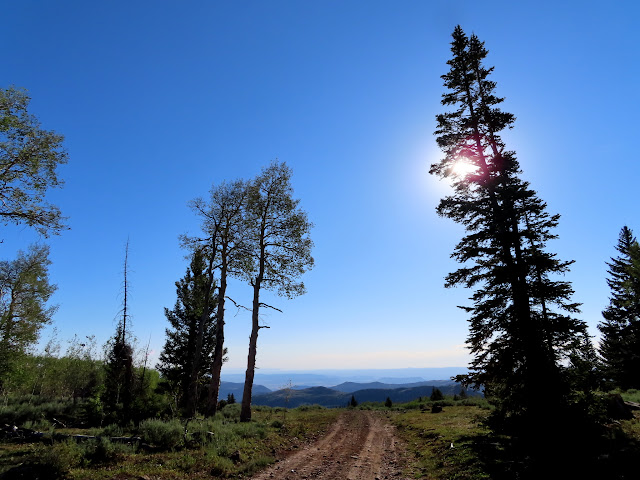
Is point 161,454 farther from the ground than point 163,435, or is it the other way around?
point 163,435

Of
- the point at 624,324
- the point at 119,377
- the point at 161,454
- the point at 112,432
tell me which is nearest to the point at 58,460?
the point at 161,454

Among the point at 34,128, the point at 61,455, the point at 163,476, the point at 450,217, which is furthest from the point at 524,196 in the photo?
the point at 34,128

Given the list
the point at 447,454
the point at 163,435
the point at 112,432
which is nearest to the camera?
the point at 447,454

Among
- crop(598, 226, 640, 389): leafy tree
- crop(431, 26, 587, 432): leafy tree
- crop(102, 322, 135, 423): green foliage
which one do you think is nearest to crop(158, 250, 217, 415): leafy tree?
crop(102, 322, 135, 423): green foliage

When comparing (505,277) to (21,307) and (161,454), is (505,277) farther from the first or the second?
(21,307)

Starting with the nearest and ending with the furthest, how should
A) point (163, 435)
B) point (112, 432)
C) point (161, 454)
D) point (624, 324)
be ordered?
point (161, 454), point (163, 435), point (112, 432), point (624, 324)

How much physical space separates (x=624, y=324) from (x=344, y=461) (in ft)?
138

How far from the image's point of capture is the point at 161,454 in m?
11.1

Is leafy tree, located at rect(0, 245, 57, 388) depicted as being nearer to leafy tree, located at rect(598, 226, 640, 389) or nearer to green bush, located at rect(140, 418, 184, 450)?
green bush, located at rect(140, 418, 184, 450)

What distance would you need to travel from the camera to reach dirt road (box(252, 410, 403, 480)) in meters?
10.4

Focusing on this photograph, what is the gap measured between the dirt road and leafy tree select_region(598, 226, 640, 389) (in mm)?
16255

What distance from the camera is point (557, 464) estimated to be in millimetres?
9141

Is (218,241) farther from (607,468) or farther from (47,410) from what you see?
(607,468)

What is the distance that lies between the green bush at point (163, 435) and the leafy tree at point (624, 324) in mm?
25047
